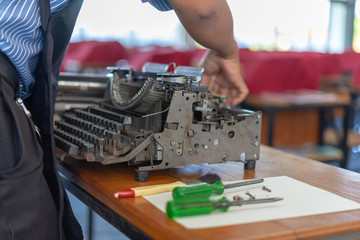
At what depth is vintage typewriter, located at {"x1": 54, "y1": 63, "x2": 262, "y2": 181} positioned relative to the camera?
47.0 inches

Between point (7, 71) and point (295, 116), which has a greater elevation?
point (7, 71)

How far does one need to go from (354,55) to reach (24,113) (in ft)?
23.6

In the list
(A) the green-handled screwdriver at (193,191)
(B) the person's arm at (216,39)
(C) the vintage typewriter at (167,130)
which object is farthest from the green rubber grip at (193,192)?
(B) the person's arm at (216,39)

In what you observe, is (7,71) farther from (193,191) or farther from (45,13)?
(193,191)

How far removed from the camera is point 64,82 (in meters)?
1.79

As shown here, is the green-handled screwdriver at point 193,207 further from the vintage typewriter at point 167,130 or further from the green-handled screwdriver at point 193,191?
the vintage typewriter at point 167,130

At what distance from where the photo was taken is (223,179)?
1.25m

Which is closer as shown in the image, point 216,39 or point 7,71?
point 7,71

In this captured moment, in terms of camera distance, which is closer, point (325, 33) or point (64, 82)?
point (64, 82)

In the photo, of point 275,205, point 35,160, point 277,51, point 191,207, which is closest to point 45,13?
point 35,160

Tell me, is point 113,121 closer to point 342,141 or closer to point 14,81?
point 14,81

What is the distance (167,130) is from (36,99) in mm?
352

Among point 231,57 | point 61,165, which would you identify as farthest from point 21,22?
point 231,57

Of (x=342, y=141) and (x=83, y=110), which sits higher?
(x=83, y=110)
